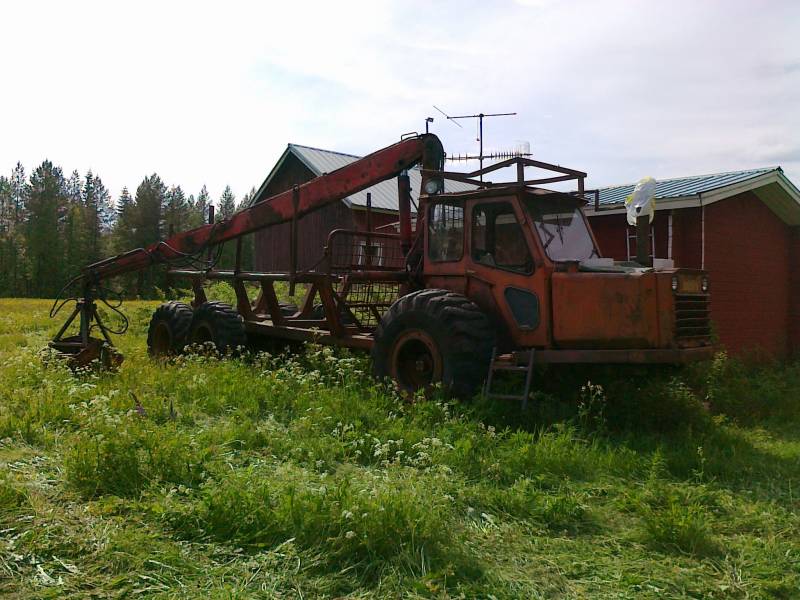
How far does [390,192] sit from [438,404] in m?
18.9

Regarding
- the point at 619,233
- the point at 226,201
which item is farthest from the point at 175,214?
the point at 619,233

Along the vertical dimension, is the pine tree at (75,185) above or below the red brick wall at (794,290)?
above

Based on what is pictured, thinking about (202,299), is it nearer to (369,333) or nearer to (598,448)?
(369,333)

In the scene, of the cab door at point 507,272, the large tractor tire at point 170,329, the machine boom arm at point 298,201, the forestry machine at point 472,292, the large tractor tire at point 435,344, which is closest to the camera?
the forestry machine at point 472,292

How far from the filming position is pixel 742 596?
11.9 ft

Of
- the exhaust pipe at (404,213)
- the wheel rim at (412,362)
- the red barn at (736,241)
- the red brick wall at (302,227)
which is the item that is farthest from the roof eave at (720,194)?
the red brick wall at (302,227)

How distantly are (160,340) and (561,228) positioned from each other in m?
7.00

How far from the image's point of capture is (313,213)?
2419 centimetres

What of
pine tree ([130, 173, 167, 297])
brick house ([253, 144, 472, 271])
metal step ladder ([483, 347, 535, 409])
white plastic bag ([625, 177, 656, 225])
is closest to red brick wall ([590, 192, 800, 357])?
white plastic bag ([625, 177, 656, 225])

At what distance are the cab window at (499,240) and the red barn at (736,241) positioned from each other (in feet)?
23.0

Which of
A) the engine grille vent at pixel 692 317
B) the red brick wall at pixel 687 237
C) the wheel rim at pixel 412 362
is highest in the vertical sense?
the red brick wall at pixel 687 237

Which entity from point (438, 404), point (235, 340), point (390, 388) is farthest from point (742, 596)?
point (235, 340)

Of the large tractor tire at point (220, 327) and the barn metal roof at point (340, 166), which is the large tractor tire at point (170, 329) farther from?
the barn metal roof at point (340, 166)

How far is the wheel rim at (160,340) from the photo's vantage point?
11.3m
